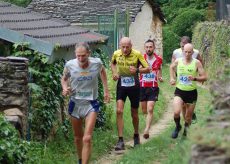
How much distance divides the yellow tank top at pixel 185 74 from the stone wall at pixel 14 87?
309cm

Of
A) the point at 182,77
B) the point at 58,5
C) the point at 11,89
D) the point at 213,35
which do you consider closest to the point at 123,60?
the point at 182,77

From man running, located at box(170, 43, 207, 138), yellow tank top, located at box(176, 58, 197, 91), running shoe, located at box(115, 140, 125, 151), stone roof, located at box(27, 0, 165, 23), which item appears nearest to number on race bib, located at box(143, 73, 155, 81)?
man running, located at box(170, 43, 207, 138)

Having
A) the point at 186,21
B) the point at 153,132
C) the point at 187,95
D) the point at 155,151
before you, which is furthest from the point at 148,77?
the point at 186,21

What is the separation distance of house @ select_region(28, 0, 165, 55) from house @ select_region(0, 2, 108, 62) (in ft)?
53.9

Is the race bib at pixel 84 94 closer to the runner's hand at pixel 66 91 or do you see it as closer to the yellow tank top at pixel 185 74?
the runner's hand at pixel 66 91

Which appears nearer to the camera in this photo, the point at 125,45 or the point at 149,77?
the point at 125,45

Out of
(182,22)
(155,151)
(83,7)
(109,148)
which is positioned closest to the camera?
(155,151)

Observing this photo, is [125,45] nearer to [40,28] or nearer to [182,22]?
[40,28]

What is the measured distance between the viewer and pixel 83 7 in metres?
33.0

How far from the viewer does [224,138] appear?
14.4 feet

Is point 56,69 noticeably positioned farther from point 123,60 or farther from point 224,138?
point 224,138

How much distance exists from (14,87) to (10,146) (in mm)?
1660

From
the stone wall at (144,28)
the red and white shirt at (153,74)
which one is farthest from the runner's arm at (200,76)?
the stone wall at (144,28)

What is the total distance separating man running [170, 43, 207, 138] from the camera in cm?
1207
